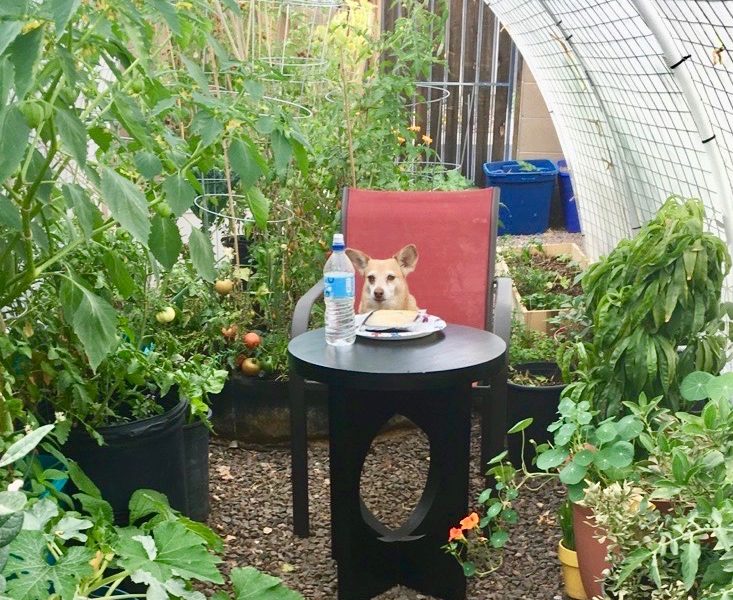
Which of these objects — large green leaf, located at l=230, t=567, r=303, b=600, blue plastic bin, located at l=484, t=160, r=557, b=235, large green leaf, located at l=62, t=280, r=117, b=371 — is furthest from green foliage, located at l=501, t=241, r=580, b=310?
large green leaf, located at l=62, t=280, r=117, b=371

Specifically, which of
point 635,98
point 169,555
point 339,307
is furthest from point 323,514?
point 635,98

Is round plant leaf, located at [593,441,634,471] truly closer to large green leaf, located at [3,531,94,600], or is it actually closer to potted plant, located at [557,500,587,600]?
potted plant, located at [557,500,587,600]

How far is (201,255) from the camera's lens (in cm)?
202

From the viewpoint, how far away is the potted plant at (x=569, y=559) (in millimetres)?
2518

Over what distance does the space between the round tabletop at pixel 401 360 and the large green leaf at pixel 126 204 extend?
787 millimetres

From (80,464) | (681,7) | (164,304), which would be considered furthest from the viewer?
(164,304)

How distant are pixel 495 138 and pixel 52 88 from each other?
6.85 meters

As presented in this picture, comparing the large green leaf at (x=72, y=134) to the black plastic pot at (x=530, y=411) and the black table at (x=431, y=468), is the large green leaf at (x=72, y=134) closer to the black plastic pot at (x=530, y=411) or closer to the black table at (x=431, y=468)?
the black table at (x=431, y=468)

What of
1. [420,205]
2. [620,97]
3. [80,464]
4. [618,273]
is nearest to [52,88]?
[80,464]

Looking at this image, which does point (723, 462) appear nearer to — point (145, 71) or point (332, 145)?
point (145, 71)

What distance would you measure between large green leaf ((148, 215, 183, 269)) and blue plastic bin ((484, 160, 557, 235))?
206 inches

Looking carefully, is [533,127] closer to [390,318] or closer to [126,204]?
[390,318]

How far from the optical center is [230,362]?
3.60 meters

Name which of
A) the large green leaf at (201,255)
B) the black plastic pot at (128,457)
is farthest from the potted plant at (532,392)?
the large green leaf at (201,255)
